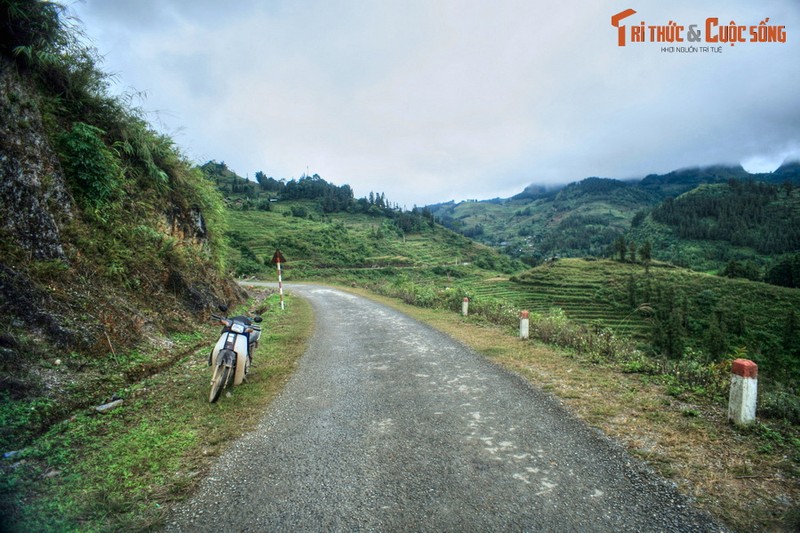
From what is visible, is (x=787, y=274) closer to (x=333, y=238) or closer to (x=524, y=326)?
(x=333, y=238)

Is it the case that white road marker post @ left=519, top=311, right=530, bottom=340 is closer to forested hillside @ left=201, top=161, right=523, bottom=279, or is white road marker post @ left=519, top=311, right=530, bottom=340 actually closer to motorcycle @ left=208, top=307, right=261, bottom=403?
motorcycle @ left=208, top=307, right=261, bottom=403

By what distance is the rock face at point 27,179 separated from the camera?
17.3 ft

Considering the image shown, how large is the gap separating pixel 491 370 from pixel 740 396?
3.32m

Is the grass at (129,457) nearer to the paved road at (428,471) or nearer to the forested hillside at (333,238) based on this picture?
the paved road at (428,471)

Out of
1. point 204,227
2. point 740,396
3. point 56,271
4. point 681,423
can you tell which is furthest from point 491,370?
point 204,227

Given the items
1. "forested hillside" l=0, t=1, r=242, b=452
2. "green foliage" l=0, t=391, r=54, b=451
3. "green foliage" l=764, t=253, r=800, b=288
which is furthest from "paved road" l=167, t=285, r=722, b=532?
"green foliage" l=764, t=253, r=800, b=288

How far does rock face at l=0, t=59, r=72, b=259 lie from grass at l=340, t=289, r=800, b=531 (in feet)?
27.2

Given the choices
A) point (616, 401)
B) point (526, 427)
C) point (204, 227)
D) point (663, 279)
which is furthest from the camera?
point (663, 279)

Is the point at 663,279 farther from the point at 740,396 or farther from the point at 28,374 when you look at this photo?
the point at 28,374

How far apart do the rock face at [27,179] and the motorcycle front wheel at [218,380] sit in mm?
3412

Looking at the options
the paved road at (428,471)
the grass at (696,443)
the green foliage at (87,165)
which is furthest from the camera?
the green foliage at (87,165)

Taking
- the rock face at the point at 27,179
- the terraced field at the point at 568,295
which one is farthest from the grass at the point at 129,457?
the terraced field at the point at 568,295

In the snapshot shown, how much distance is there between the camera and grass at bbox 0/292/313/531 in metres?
2.55

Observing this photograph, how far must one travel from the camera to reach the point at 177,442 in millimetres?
3689
